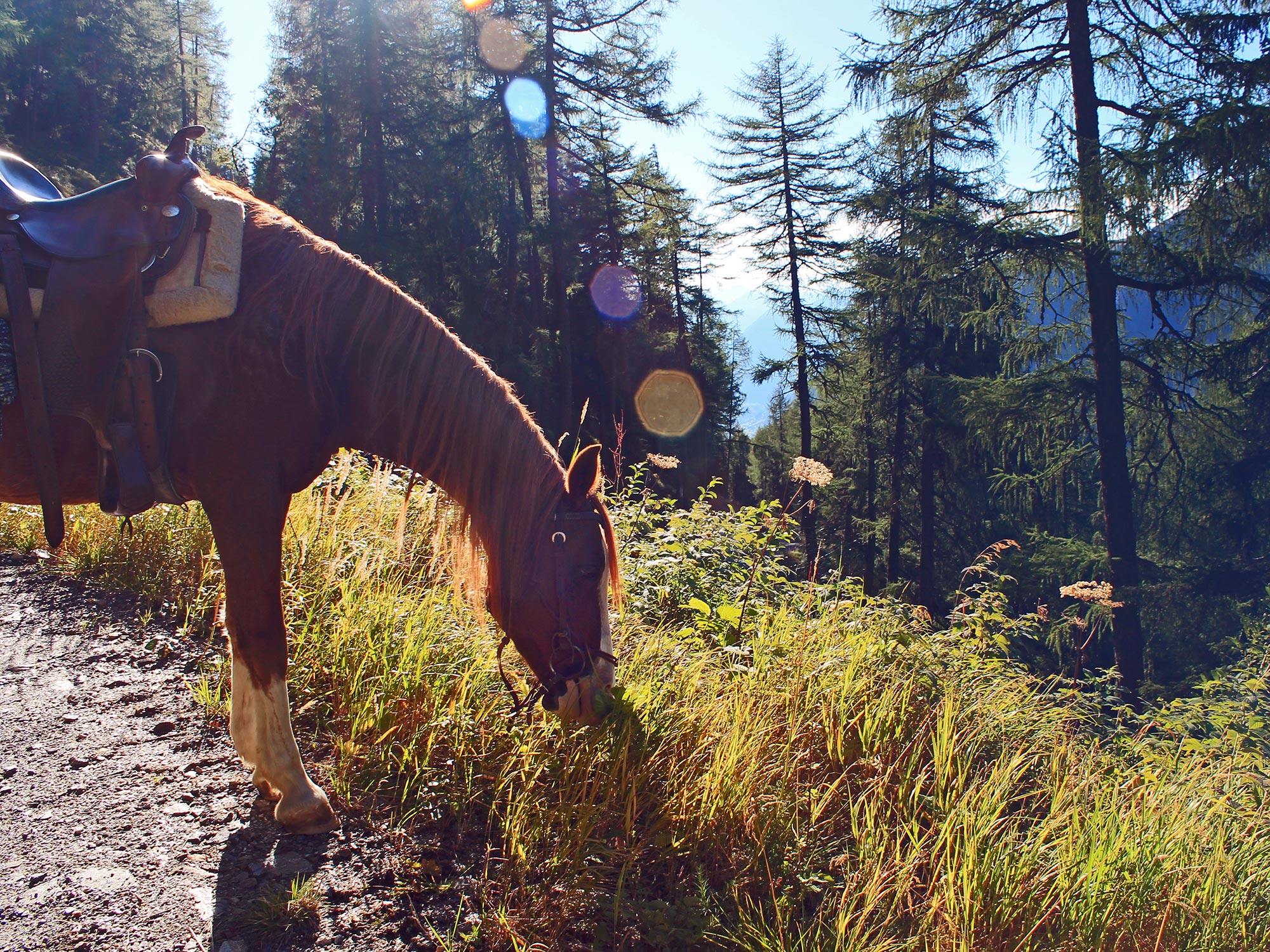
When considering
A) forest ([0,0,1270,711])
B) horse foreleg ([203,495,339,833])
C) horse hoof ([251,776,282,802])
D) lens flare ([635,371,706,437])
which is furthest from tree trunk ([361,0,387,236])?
horse hoof ([251,776,282,802])

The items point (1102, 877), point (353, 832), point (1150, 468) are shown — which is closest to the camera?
point (1102, 877)

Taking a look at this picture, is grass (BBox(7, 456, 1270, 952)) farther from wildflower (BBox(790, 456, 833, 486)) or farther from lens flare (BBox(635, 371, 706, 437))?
A: lens flare (BBox(635, 371, 706, 437))

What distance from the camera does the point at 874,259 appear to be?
657 inches

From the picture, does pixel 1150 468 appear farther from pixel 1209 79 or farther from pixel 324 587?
pixel 324 587

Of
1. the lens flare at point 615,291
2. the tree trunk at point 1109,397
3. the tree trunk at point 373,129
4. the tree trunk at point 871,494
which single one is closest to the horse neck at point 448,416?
the tree trunk at point 1109,397

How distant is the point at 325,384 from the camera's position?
2232 millimetres

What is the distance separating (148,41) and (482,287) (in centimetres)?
2259

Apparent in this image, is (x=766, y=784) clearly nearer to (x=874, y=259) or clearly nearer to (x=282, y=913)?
(x=282, y=913)

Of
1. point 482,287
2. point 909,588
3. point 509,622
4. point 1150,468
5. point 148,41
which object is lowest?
point 909,588

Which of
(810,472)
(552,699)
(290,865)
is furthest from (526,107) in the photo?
(290,865)

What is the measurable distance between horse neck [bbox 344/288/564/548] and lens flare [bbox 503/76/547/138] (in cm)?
1619

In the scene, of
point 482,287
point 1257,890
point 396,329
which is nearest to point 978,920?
point 1257,890

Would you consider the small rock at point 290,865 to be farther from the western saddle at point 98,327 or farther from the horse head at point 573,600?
the western saddle at point 98,327

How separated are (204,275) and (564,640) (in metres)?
1.59
